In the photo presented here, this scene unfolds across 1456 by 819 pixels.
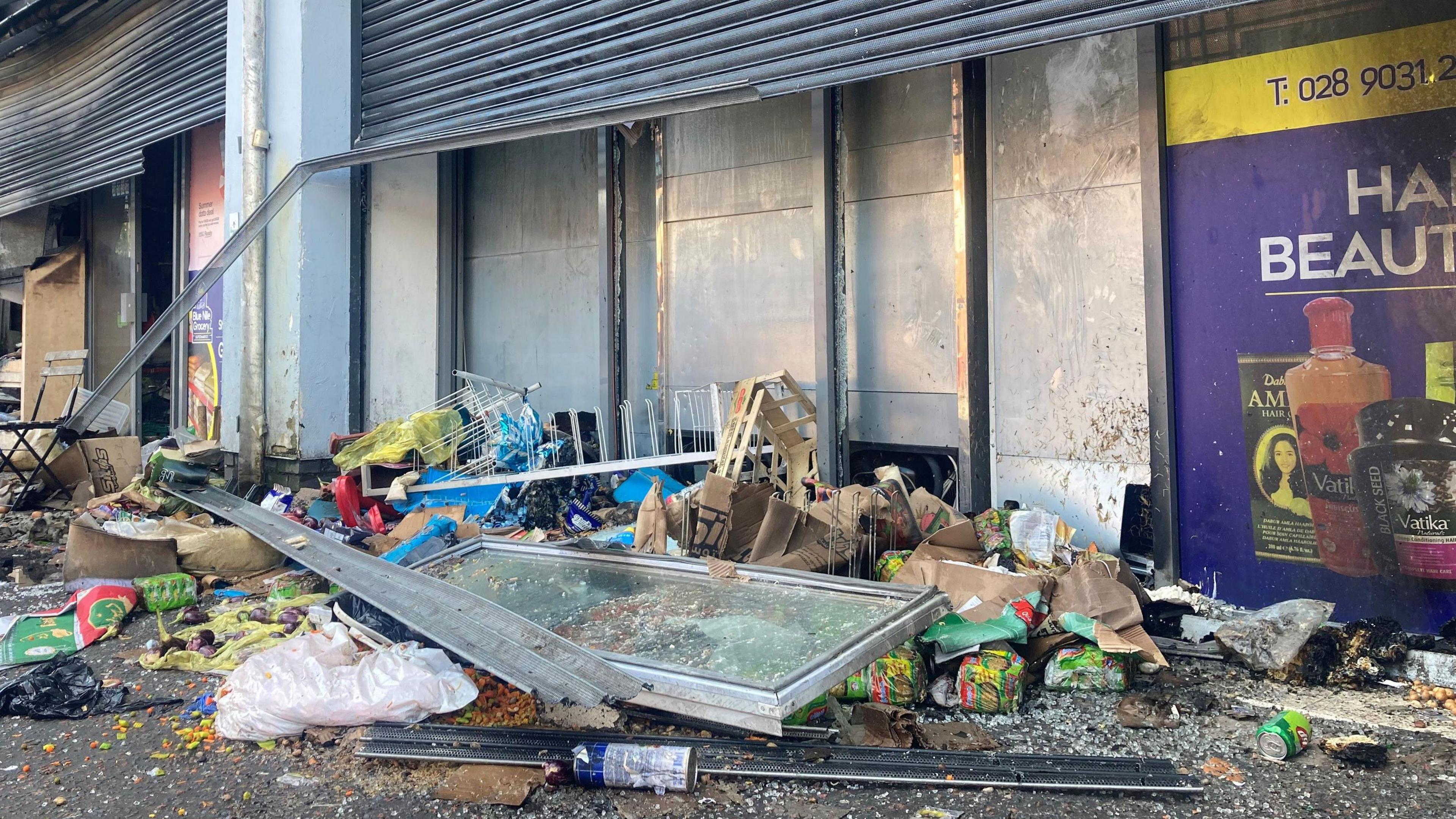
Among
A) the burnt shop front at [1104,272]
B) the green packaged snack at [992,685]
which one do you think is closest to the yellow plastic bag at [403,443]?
the burnt shop front at [1104,272]

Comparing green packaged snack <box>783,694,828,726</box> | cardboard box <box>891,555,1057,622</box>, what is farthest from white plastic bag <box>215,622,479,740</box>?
cardboard box <box>891,555,1057,622</box>

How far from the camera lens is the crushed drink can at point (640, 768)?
107 inches

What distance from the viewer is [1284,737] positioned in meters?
2.90

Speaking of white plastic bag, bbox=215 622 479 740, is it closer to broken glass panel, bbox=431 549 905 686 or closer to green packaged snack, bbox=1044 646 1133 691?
broken glass panel, bbox=431 549 905 686

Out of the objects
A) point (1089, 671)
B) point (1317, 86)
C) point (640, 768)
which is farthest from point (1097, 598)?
point (1317, 86)

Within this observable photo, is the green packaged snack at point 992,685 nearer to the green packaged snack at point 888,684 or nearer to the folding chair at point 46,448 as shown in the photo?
the green packaged snack at point 888,684

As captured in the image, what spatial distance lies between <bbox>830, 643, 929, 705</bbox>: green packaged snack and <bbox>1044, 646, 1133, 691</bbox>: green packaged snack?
564 mm

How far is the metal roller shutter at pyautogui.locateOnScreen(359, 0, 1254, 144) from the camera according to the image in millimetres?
3875

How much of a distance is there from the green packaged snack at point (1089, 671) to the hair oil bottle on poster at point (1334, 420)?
1254 mm

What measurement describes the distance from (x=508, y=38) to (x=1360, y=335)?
16.9 feet

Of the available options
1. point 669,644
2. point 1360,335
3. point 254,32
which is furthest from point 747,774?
point 254,32

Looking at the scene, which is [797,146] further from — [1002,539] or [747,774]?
[747,774]

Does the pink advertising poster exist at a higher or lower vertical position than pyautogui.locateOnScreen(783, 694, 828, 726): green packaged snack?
higher

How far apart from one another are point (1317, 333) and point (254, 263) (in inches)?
281
